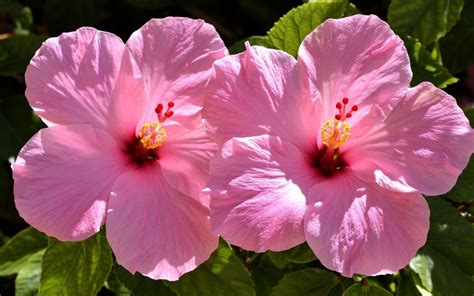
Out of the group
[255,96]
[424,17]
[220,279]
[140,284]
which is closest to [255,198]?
[255,96]

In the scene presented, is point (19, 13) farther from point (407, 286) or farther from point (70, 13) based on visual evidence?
point (407, 286)

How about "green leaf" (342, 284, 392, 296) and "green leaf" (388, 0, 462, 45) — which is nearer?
"green leaf" (342, 284, 392, 296)

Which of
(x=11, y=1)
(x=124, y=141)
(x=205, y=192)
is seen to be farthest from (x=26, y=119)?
(x=205, y=192)

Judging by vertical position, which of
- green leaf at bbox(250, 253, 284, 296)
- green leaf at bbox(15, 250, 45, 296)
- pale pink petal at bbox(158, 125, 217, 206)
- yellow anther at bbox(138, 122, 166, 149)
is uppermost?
yellow anther at bbox(138, 122, 166, 149)

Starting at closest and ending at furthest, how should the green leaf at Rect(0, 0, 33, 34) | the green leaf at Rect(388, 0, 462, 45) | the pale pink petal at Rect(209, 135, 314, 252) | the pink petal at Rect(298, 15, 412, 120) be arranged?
1. the pale pink petal at Rect(209, 135, 314, 252)
2. the pink petal at Rect(298, 15, 412, 120)
3. the green leaf at Rect(388, 0, 462, 45)
4. the green leaf at Rect(0, 0, 33, 34)

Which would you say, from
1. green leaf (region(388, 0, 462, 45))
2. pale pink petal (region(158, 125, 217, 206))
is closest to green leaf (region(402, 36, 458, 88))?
green leaf (region(388, 0, 462, 45))

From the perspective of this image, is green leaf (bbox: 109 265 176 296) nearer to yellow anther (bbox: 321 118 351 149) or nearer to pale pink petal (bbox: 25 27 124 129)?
pale pink petal (bbox: 25 27 124 129)

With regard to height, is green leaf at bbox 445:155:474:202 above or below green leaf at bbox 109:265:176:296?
above
